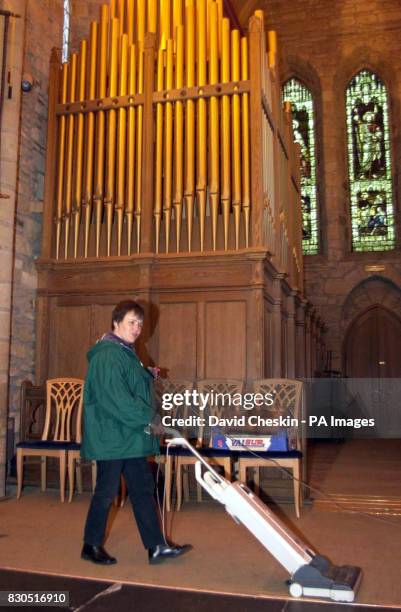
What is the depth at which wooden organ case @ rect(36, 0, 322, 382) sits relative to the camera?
630 cm

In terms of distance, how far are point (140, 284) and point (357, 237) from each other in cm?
950

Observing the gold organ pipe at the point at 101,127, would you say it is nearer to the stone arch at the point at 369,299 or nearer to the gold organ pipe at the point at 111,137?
the gold organ pipe at the point at 111,137

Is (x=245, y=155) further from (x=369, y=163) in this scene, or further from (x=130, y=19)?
(x=369, y=163)

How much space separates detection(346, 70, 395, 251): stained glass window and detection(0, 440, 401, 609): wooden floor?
956cm

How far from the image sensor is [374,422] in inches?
517

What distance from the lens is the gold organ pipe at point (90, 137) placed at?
680cm

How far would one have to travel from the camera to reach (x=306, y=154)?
15250 mm

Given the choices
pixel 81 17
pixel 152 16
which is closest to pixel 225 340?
pixel 152 16

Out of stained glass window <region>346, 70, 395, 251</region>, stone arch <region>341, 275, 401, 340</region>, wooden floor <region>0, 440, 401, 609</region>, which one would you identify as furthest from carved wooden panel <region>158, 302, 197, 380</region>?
stained glass window <region>346, 70, 395, 251</region>

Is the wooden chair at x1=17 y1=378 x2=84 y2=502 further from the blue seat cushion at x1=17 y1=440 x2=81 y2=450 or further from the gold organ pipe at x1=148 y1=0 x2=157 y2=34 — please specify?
the gold organ pipe at x1=148 y1=0 x2=157 y2=34

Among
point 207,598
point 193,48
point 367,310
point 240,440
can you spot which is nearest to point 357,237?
point 367,310

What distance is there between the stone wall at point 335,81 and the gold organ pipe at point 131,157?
26.5ft

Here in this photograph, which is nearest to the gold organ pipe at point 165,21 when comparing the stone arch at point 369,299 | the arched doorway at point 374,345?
the stone arch at point 369,299

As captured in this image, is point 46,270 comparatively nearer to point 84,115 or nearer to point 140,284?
point 140,284
